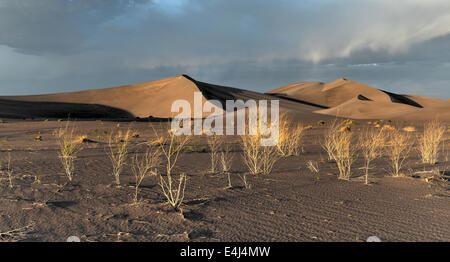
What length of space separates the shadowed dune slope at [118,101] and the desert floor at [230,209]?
130 feet

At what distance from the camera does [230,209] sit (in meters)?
4.49

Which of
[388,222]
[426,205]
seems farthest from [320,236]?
[426,205]

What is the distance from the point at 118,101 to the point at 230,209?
59.5 m

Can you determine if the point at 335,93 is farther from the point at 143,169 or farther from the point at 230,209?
the point at 230,209

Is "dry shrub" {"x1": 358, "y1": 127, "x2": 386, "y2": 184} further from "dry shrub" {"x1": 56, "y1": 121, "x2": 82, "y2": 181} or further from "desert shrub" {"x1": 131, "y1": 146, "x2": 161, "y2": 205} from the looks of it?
"dry shrub" {"x1": 56, "y1": 121, "x2": 82, "y2": 181}

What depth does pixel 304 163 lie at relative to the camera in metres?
8.36

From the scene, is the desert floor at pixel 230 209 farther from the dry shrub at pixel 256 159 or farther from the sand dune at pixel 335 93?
the sand dune at pixel 335 93

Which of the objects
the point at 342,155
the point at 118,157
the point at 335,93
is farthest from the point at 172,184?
the point at 335,93

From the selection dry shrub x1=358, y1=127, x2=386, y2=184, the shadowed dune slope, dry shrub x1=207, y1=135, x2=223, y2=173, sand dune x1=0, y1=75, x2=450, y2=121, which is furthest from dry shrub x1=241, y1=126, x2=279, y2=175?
the shadowed dune slope

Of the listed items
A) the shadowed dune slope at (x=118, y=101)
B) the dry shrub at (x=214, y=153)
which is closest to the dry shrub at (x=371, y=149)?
the dry shrub at (x=214, y=153)

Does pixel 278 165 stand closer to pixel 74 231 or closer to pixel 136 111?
pixel 74 231

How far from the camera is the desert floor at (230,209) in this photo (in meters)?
3.62

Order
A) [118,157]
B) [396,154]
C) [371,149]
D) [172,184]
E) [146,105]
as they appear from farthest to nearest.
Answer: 1. [146,105]
2. [371,149]
3. [118,157]
4. [396,154]
5. [172,184]
